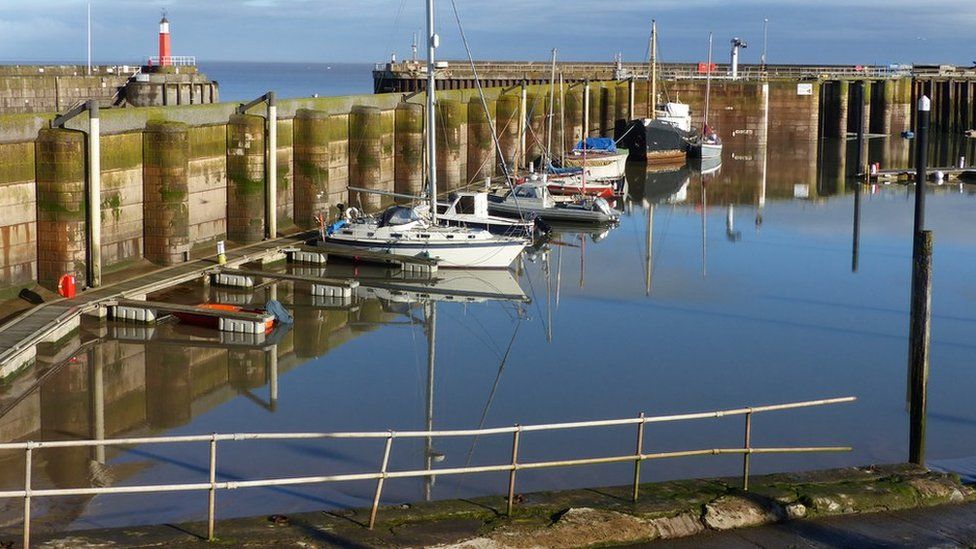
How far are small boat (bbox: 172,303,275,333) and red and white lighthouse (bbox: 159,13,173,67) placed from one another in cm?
2579

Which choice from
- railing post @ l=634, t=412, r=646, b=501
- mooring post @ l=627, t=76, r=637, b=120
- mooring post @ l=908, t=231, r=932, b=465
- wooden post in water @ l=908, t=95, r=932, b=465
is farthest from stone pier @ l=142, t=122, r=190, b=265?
mooring post @ l=627, t=76, r=637, b=120

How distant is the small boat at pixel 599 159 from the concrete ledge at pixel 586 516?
1462 inches

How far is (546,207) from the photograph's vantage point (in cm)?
4212

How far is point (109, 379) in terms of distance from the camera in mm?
22125

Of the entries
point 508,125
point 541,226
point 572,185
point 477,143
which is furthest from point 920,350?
point 508,125

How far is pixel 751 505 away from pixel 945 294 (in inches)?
745

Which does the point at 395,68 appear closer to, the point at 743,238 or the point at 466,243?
the point at 743,238

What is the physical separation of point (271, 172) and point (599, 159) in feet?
69.0

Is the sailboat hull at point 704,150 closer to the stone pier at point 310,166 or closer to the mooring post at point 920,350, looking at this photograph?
the stone pier at point 310,166

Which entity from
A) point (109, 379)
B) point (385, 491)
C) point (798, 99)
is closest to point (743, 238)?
point (109, 379)

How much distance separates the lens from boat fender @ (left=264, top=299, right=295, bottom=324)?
1037 inches

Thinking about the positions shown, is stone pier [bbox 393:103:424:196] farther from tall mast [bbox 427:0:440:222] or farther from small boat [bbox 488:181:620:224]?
tall mast [bbox 427:0:440:222]

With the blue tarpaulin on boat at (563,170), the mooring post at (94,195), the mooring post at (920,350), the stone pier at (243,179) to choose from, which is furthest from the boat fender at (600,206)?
Answer: the mooring post at (920,350)

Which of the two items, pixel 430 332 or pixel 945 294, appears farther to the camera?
pixel 945 294
